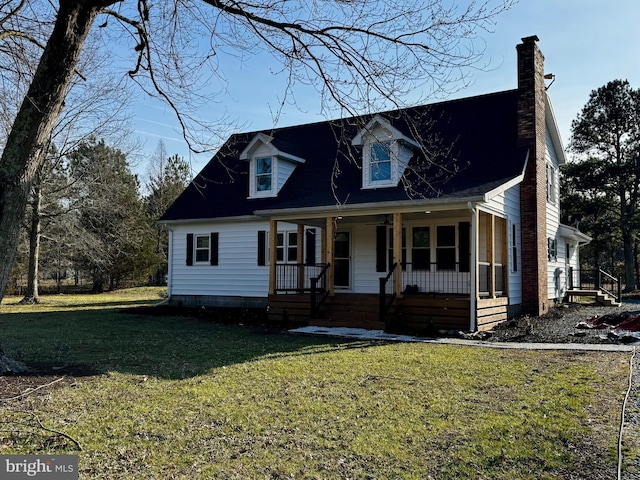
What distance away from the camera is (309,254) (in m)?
16.8

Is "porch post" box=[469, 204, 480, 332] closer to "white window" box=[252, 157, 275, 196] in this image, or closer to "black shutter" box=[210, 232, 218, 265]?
"white window" box=[252, 157, 275, 196]

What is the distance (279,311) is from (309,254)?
3017mm

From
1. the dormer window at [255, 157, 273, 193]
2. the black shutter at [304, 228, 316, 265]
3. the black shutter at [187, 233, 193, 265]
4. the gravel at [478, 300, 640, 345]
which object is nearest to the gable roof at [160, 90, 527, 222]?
the dormer window at [255, 157, 273, 193]

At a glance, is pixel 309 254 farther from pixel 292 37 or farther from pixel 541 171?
pixel 292 37

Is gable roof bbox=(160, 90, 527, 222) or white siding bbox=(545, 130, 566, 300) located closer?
gable roof bbox=(160, 90, 527, 222)

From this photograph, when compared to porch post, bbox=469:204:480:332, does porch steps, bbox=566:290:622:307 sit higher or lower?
lower

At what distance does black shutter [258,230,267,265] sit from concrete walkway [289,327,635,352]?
497 cm

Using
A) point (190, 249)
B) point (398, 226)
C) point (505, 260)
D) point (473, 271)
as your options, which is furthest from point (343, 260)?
point (190, 249)

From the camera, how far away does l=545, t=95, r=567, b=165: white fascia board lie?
53.8 feet

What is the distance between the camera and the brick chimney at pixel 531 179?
1486cm

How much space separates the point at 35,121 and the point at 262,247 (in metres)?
11.9

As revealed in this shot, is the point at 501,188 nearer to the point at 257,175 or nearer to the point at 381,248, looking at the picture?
the point at 381,248

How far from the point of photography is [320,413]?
534 centimetres

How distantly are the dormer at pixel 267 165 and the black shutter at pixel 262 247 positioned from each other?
137 cm
